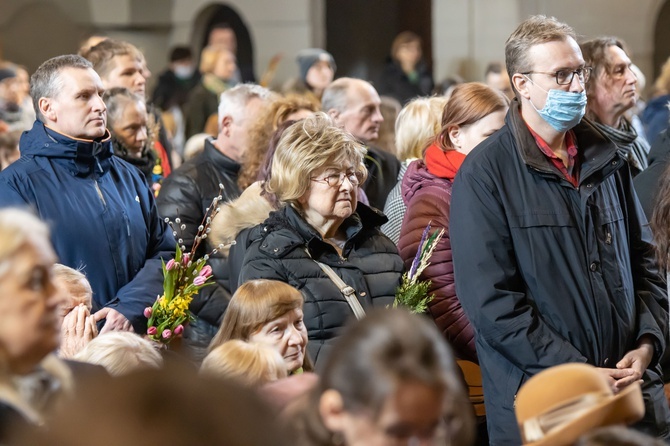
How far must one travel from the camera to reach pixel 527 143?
4.39m

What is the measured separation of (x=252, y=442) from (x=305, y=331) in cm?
271

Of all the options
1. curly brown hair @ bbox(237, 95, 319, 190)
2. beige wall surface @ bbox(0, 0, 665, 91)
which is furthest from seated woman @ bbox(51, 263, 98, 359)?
beige wall surface @ bbox(0, 0, 665, 91)

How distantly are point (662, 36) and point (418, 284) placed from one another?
12.7m

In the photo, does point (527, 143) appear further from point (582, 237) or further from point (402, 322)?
point (402, 322)

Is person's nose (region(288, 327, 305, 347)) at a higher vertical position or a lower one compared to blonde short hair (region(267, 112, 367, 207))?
lower

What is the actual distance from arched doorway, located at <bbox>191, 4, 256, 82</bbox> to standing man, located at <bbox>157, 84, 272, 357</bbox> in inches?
369

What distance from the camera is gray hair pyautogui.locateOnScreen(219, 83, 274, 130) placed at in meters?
6.83

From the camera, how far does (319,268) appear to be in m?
4.72

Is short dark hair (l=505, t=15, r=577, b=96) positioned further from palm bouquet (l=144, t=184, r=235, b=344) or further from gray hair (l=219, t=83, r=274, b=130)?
gray hair (l=219, t=83, r=274, b=130)

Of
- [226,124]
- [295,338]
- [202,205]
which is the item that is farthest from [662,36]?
[295,338]

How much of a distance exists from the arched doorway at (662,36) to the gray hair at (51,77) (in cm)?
1249

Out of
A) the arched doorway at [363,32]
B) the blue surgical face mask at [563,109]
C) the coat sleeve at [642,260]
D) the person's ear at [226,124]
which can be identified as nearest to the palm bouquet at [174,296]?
the blue surgical face mask at [563,109]

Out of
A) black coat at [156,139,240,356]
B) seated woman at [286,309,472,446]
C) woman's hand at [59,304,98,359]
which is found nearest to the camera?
seated woman at [286,309,472,446]

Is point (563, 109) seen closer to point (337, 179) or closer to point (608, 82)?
point (337, 179)
